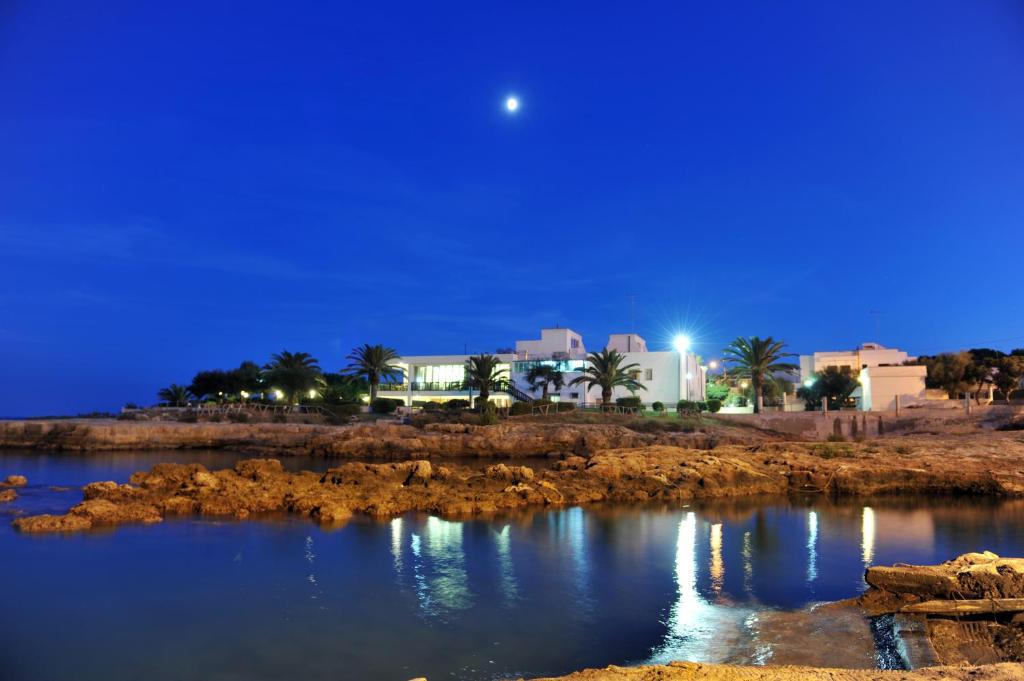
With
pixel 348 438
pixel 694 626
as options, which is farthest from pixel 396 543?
pixel 348 438

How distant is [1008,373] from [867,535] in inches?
2092

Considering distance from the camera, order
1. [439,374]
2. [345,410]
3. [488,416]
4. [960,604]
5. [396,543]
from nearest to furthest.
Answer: [960,604] → [396,543] → [488,416] → [345,410] → [439,374]

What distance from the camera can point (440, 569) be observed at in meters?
12.6

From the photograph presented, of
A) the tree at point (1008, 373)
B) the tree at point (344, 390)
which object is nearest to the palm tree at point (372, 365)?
the tree at point (344, 390)

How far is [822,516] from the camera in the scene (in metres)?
19.6

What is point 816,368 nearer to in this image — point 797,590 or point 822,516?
point 822,516

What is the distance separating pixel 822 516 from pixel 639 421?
26678mm

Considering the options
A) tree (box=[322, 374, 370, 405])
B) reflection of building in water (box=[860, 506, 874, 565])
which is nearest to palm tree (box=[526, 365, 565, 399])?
tree (box=[322, 374, 370, 405])

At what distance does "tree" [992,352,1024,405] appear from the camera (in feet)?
186

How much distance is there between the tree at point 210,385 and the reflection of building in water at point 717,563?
6512 centimetres

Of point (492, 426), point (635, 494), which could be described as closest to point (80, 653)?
point (635, 494)

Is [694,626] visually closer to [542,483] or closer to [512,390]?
[542,483]

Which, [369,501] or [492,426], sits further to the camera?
[492,426]

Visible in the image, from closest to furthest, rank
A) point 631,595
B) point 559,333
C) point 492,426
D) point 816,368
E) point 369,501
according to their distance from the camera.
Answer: point 631,595
point 369,501
point 492,426
point 559,333
point 816,368
